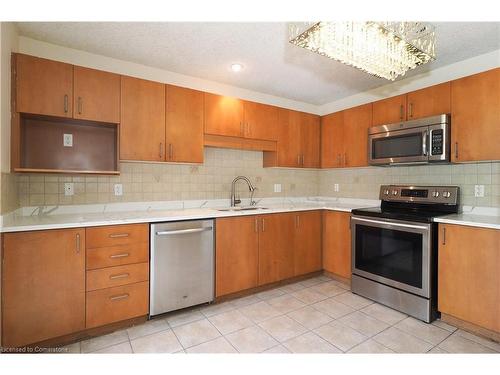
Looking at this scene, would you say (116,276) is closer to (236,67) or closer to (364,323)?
(364,323)

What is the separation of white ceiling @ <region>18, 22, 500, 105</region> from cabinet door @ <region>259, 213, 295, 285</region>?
1.56m

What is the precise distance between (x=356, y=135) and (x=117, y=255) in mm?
2871

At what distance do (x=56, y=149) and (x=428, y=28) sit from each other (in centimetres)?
311

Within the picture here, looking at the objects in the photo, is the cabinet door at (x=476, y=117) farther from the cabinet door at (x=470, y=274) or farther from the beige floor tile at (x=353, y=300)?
the beige floor tile at (x=353, y=300)

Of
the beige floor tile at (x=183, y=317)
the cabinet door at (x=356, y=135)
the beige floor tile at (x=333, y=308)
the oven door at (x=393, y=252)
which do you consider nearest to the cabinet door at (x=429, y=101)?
the cabinet door at (x=356, y=135)

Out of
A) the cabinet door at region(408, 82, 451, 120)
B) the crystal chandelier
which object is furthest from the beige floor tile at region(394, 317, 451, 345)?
the crystal chandelier

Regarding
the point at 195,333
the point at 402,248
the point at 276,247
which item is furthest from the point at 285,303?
the point at 402,248

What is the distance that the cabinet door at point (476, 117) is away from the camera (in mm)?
2160

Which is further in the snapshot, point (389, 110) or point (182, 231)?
point (389, 110)

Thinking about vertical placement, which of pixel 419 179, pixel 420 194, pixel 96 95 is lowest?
pixel 420 194

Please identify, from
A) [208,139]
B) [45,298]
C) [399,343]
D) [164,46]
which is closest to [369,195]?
[399,343]

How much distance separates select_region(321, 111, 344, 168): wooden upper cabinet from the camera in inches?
136

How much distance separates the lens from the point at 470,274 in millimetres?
2064

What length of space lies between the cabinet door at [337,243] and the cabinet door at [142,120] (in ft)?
6.81
